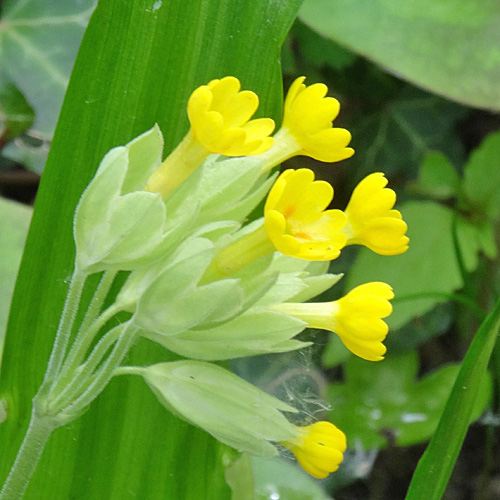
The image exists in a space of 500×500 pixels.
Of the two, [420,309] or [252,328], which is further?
[420,309]

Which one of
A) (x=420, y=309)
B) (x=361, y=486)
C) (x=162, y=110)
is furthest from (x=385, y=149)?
(x=162, y=110)

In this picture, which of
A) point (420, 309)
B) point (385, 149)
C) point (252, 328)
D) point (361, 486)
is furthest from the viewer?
point (385, 149)

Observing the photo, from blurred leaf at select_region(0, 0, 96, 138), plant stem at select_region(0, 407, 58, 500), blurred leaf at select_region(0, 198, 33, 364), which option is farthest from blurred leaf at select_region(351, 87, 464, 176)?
plant stem at select_region(0, 407, 58, 500)

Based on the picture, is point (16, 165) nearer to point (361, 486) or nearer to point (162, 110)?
point (162, 110)

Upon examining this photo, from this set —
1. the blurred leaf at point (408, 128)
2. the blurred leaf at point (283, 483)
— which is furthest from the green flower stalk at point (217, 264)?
the blurred leaf at point (408, 128)

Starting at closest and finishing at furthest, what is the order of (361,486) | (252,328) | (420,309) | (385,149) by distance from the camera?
(252,328), (420,309), (361,486), (385,149)

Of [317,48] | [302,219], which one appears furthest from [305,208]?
[317,48]

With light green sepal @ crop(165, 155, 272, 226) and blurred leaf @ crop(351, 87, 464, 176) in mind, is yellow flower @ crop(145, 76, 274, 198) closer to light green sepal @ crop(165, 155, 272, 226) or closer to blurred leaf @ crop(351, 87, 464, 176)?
light green sepal @ crop(165, 155, 272, 226)

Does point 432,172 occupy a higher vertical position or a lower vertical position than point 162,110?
lower

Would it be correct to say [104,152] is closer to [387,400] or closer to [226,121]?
[226,121]
